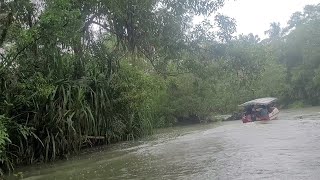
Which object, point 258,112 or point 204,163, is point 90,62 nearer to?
point 204,163

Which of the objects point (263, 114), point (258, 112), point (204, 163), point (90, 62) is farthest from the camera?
point (258, 112)

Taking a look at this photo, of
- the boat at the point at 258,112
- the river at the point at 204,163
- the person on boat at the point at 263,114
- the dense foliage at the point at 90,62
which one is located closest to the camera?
the river at the point at 204,163

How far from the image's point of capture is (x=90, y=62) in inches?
541

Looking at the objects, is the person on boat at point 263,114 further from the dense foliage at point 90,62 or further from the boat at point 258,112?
the dense foliage at point 90,62

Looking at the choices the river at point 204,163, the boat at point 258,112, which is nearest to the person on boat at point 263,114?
the boat at point 258,112

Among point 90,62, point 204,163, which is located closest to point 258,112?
point 90,62

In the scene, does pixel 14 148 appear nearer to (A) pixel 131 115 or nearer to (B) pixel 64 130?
(B) pixel 64 130

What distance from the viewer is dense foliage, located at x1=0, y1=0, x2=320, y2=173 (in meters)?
10.4

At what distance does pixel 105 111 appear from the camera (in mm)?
14062

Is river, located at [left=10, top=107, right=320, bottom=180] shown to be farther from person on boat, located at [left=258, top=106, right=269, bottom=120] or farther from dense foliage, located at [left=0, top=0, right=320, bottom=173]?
person on boat, located at [left=258, top=106, right=269, bottom=120]

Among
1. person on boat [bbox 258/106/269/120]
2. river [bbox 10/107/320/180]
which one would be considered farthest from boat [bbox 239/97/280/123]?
river [bbox 10/107/320/180]

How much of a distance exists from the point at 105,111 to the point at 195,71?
11.0 ft

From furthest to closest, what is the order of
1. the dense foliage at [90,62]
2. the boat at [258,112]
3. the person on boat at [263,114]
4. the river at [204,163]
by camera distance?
the boat at [258,112], the person on boat at [263,114], the dense foliage at [90,62], the river at [204,163]

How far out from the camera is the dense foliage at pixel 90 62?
1041cm
